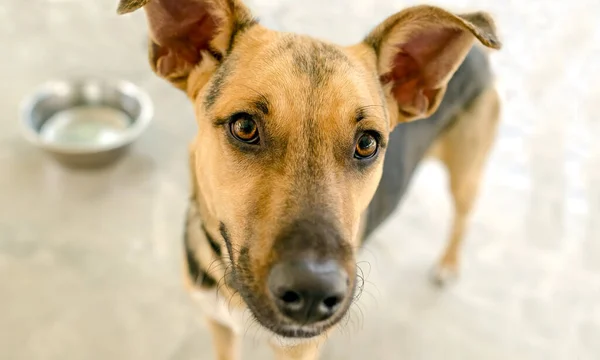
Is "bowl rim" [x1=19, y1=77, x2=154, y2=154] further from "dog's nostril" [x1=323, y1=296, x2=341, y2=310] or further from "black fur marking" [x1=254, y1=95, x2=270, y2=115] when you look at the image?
"dog's nostril" [x1=323, y1=296, x2=341, y2=310]

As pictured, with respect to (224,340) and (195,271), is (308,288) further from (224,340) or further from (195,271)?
(224,340)

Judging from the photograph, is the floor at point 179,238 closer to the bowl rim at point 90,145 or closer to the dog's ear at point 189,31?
the bowl rim at point 90,145


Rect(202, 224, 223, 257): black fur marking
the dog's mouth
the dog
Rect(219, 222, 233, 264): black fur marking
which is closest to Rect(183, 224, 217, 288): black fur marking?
the dog

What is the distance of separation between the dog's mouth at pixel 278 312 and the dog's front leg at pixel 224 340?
2.92 feet

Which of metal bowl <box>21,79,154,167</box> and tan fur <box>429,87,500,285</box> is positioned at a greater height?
tan fur <box>429,87,500,285</box>

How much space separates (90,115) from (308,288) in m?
2.88

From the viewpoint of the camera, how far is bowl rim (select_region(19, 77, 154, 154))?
3365 mm

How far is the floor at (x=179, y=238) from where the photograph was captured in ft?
10.0

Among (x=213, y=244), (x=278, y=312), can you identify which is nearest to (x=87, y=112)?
(x=213, y=244)

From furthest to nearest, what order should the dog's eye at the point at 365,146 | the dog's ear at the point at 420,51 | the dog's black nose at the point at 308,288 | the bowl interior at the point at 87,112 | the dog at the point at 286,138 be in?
1. the bowl interior at the point at 87,112
2. the dog's ear at the point at 420,51
3. the dog's eye at the point at 365,146
4. the dog at the point at 286,138
5. the dog's black nose at the point at 308,288

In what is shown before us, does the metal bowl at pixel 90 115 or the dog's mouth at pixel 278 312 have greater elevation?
the dog's mouth at pixel 278 312

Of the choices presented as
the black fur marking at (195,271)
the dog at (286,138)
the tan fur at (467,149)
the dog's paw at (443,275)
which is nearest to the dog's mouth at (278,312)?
the dog at (286,138)

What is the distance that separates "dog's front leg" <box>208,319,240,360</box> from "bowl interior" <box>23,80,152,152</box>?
4.96 feet

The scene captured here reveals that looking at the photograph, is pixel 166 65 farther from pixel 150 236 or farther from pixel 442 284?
pixel 442 284
